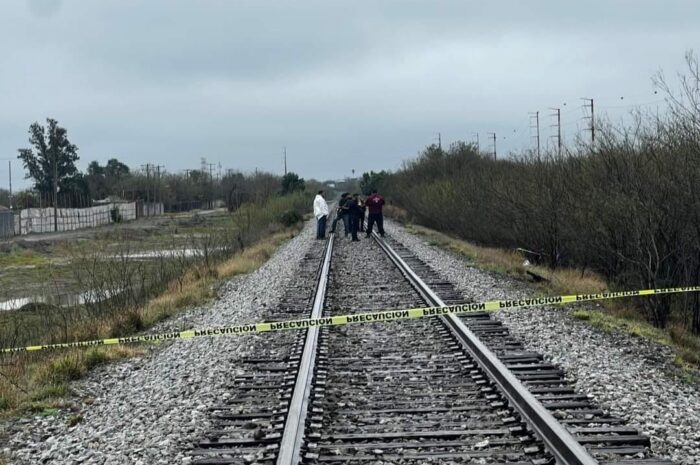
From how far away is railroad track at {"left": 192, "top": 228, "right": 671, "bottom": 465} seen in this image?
5531mm

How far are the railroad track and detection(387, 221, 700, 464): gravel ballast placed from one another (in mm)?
240

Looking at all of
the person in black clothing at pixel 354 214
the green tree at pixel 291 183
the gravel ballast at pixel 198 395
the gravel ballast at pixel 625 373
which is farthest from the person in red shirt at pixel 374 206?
the green tree at pixel 291 183

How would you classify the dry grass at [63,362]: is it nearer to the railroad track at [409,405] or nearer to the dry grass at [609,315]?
the railroad track at [409,405]

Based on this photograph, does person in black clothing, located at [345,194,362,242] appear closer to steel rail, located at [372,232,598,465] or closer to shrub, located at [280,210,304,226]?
steel rail, located at [372,232,598,465]

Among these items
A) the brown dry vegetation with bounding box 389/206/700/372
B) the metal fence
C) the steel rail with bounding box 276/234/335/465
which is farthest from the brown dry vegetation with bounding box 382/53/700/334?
the metal fence

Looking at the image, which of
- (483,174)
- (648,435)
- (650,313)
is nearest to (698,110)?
(650,313)

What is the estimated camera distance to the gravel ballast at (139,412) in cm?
595

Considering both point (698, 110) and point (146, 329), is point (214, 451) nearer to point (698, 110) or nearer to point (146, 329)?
point (146, 329)

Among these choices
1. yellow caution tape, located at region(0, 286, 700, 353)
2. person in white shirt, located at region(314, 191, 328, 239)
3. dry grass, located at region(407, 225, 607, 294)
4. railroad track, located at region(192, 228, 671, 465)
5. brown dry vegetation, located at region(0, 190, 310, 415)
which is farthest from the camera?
person in white shirt, located at region(314, 191, 328, 239)

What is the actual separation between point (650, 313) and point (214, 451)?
31.3 feet

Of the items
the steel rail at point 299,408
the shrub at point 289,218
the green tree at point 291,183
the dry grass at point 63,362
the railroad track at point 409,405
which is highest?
the green tree at point 291,183

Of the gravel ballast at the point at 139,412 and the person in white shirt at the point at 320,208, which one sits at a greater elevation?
the person in white shirt at the point at 320,208

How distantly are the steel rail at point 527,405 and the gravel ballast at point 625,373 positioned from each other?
2.20 ft

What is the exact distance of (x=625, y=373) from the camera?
803 centimetres
